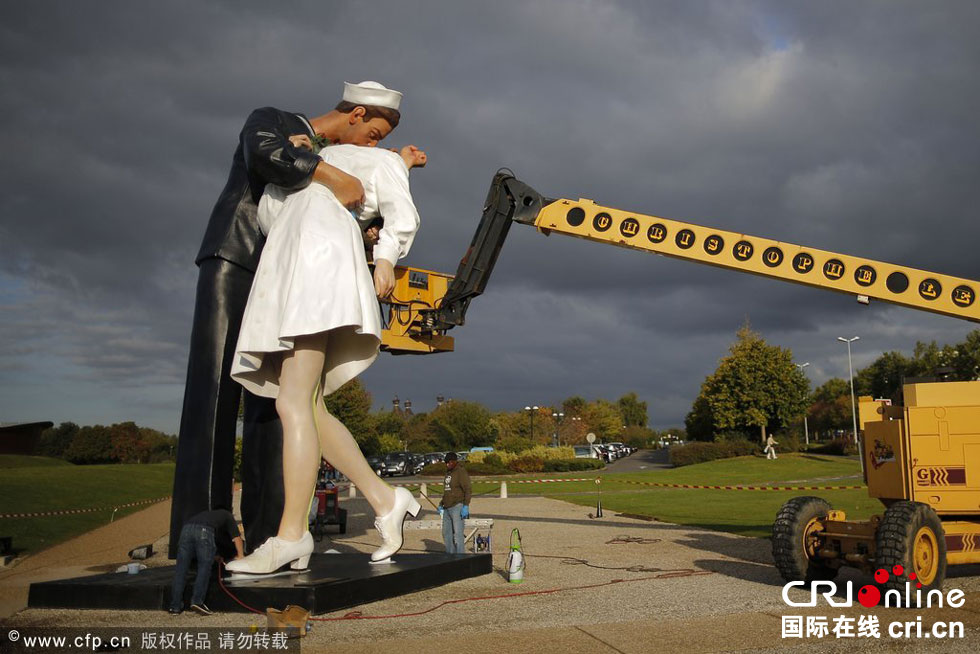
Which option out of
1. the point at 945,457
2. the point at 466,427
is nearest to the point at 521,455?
the point at 466,427

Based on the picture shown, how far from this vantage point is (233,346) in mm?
4844

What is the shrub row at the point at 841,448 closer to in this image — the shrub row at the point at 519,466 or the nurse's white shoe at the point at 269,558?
the shrub row at the point at 519,466

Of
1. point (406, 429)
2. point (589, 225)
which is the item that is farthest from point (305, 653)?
point (406, 429)

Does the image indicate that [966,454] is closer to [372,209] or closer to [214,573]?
[372,209]

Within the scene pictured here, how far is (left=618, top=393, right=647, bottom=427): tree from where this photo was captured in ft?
381

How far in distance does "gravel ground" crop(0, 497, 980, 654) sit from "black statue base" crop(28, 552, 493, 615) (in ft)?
0.40

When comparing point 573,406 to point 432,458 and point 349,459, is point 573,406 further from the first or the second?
point 349,459

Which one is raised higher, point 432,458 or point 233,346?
point 233,346

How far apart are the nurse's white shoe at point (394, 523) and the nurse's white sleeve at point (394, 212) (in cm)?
145

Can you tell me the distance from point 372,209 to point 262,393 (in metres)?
1.27

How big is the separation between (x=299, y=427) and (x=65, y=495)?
20622mm

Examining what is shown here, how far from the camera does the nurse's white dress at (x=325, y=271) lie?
4.13 meters

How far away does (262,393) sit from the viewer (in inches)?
176

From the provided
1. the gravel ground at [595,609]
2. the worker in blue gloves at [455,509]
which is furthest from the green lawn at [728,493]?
the worker in blue gloves at [455,509]
